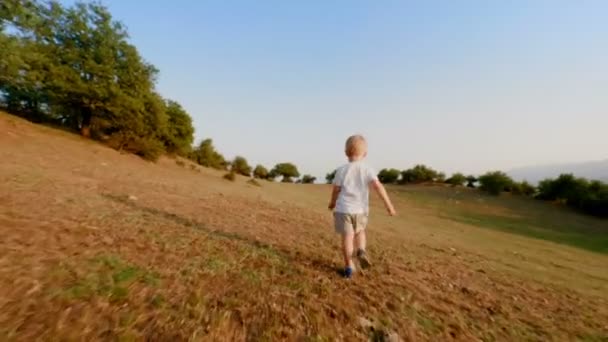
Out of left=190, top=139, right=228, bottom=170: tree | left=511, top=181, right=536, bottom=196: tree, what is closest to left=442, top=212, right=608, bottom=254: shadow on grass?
left=511, top=181, right=536, bottom=196: tree

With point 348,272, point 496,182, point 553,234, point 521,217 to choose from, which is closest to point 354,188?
point 348,272

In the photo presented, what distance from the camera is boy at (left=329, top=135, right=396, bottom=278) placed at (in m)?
3.21

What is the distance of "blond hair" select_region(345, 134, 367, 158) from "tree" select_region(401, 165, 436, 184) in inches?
1416

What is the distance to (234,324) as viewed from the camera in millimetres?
2062

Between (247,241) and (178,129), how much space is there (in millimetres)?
24379

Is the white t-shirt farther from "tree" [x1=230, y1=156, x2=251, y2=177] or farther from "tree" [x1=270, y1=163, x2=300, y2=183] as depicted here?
"tree" [x1=270, y1=163, x2=300, y2=183]

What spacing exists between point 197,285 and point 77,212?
10.6 ft

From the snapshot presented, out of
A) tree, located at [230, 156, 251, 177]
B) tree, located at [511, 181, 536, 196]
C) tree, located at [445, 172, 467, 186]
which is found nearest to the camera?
tree, located at [511, 181, 536, 196]

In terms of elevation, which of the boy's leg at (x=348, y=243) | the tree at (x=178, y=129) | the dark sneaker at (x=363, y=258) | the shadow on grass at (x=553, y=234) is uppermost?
the tree at (x=178, y=129)

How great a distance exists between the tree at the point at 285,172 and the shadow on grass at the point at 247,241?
36181 millimetres

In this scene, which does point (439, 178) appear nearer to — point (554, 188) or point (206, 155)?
point (554, 188)

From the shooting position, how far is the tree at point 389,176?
127 feet

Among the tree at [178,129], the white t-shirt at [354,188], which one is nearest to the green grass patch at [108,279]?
the white t-shirt at [354,188]

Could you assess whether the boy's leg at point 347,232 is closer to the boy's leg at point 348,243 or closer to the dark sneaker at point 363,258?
the boy's leg at point 348,243
